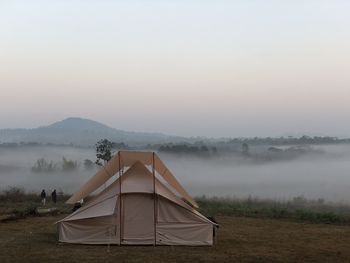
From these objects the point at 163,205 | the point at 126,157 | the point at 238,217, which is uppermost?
the point at 126,157

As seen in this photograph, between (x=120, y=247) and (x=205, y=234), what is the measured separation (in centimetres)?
276

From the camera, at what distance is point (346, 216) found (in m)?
26.2

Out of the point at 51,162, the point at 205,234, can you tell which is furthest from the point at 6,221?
the point at 51,162

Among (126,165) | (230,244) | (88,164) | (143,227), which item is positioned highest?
(126,165)

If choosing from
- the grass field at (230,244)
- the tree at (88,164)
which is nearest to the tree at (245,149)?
the tree at (88,164)

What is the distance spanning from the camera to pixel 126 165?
1761 centimetres

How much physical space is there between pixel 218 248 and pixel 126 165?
425 centimetres

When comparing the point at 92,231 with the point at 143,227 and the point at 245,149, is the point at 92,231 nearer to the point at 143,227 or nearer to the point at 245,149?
the point at 143,227

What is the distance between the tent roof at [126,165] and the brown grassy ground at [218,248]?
187 centimetres

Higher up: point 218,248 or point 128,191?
point 128,191

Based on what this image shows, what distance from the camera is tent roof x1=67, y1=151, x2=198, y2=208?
1734cm

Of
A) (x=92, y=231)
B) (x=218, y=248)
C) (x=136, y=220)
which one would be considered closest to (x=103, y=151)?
(x=92, y=231)

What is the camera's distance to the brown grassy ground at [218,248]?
14.1 m

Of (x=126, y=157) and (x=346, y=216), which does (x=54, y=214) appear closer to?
(x=126, y=157)
